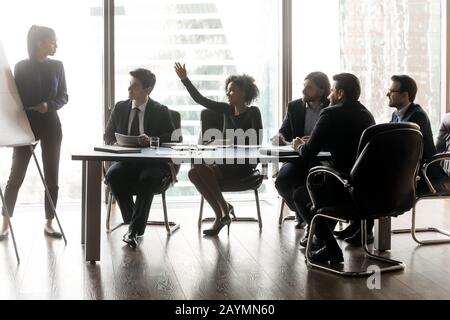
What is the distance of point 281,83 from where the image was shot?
22.0 feet

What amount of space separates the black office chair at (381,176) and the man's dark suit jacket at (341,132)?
17cm

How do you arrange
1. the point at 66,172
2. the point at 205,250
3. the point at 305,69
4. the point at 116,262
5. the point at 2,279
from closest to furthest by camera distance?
the point at 2,279 → the point at 116,262 → the point at 205,250 → the point at 66,172 → the point at 305,69

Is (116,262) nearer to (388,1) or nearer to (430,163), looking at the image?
(430,163)

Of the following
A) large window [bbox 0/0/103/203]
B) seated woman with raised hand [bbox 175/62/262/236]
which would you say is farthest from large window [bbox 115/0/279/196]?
seated woman with raised hand [bbox 175/62/262/236]

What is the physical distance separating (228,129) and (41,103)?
1446mm

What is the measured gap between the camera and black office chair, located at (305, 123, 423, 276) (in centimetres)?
358

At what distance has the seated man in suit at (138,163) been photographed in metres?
4.65

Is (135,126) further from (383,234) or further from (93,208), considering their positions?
(383,234)

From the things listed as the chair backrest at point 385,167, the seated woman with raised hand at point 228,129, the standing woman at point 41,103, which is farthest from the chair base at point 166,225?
the chair backrest at point 385,167

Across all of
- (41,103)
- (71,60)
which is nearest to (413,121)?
(41,103)

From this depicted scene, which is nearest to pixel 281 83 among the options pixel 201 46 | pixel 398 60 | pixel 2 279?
pixel 201 46

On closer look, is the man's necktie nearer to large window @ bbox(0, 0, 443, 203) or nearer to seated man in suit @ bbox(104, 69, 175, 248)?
seated man in suit @ bbox(104, 69, 175, 248)

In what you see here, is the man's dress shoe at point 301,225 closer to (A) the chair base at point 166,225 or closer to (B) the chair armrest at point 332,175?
(A) the chair base at point 166,225
